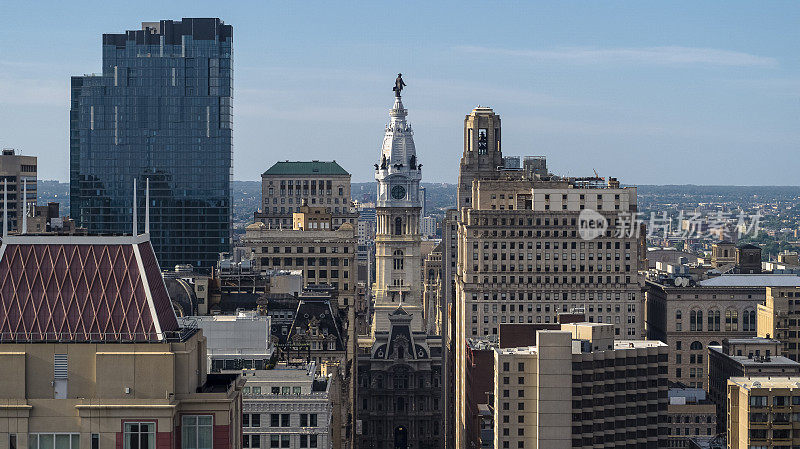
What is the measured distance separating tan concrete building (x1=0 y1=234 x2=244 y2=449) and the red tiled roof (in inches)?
2.2

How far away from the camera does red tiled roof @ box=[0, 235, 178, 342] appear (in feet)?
307

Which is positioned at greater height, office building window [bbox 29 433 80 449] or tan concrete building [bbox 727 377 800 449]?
office building window [bbox 29 433 80 449]

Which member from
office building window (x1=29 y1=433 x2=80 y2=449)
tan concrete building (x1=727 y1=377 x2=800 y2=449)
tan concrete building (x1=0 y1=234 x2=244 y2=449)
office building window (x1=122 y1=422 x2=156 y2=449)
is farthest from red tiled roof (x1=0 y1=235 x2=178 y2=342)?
tan concrete building (x1=727 y1=377 x2=800 y2=449)

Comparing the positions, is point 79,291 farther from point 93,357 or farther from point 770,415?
point 770,415

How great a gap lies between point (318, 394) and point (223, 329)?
1166 inches

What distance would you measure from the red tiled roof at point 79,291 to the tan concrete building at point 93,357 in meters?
0.06

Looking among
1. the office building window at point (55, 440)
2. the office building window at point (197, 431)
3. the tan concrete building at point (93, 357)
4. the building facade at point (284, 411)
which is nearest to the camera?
the tan concrete building at point (93, 357)

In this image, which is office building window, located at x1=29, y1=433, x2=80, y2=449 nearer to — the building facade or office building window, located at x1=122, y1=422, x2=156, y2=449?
office building window, located at x1=122, y1=422, x2=156, y2=449

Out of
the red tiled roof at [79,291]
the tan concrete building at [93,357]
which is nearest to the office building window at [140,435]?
the tan concrete building at [93,357]

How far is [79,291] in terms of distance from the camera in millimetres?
94125

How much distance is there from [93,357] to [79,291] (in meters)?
3.92

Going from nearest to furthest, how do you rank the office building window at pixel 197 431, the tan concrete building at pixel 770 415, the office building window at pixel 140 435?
1. the office building window at pixel 140 435
2. the office building window at pixel 197 431
3. the tan concrete building at pixel 770 415

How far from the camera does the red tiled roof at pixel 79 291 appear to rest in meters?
93.4

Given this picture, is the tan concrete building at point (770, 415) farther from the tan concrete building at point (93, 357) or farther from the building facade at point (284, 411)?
the tan concrete building at point (93, 357)
